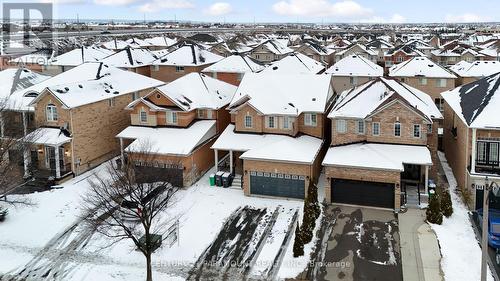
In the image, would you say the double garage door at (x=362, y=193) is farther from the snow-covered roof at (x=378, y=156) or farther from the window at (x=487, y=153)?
the window at (x=487, y=153)

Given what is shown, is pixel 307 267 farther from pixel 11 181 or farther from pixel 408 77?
pixel 408 77

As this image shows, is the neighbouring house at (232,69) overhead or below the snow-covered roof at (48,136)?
overhead

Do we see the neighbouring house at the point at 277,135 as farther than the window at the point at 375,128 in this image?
No

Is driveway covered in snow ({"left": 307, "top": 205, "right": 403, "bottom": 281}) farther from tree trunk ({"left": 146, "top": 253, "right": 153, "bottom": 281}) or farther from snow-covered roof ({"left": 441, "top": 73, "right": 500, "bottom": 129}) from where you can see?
snow-covered roof ({"left": 441, "top": 73, "right": 500, "bottom": 129})

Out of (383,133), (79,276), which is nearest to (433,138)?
(383,133)

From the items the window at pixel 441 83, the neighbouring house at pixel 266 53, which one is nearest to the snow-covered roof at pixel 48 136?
the window at pixel 441 83

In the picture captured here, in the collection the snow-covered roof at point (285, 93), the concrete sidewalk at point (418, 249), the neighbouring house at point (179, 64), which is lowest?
the concrete sidewalk at point (418, 249)

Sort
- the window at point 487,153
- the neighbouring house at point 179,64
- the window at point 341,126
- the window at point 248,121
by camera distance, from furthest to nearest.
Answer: the neighbouring house at point 179,64 → the window at point 248,121 → the window at point 341,126 → the window at point 487,153

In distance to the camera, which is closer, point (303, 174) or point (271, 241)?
point (271, 241)
